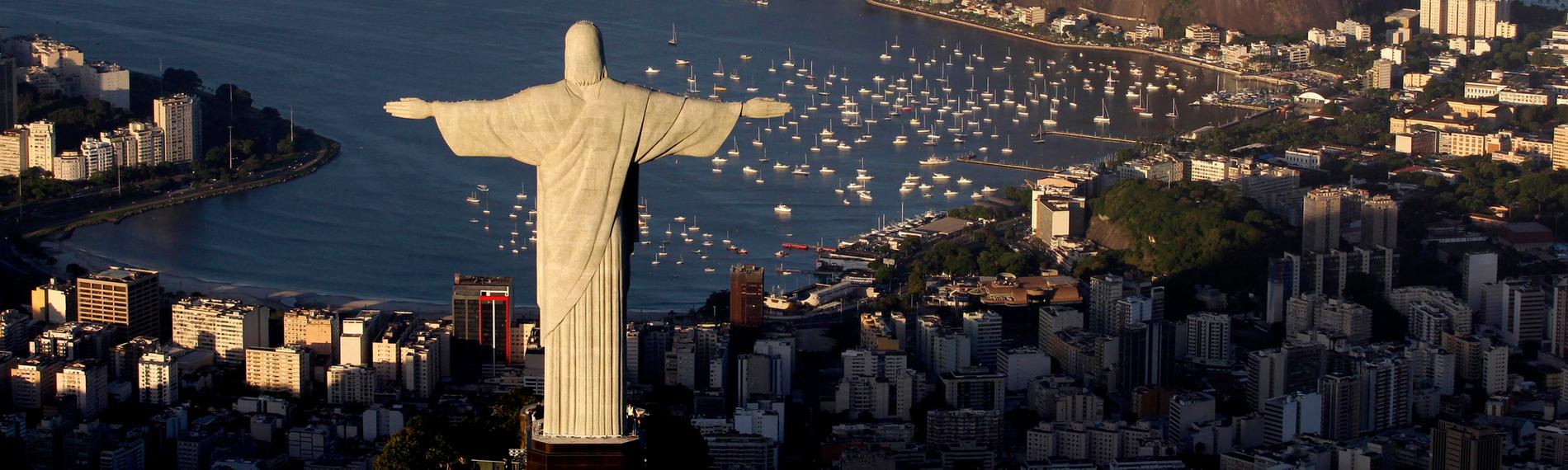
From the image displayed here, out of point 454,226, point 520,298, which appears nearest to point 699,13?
point 454,226

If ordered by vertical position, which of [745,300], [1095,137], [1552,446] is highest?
[1095,137]

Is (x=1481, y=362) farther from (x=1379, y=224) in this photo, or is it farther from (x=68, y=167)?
(x=68, y=167)

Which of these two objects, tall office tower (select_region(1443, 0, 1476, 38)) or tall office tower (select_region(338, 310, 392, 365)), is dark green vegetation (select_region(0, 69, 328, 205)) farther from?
tall office tower (select_region(1443, 0, 1476, 38))

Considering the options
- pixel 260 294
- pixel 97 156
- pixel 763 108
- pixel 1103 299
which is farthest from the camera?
pixel 97 156

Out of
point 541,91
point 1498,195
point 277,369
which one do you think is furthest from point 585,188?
point 1498,195

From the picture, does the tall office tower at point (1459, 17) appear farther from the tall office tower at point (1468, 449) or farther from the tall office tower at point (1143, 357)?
the tall office tower at point (1468, 449)
